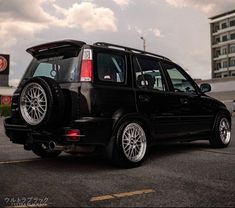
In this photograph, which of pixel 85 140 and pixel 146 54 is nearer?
pixel 85 140

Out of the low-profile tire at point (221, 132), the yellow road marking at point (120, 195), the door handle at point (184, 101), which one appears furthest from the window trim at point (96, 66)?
the low-profile tire at point (221, 132)

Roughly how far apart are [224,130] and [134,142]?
307 centimetres

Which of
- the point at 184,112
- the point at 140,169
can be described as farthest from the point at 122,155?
the point at 184,112

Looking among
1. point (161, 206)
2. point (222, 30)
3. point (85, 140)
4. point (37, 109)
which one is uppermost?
point (222, 30)

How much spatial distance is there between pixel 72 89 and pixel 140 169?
5.16ft

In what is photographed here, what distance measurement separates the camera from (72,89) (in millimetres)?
5895

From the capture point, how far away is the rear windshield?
6035 millimetres

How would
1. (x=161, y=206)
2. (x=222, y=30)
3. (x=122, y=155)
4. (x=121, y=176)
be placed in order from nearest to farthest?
(x=161, y=206) → (x=121, y=176) → (x=122, y=155) → (x=222, y=30)

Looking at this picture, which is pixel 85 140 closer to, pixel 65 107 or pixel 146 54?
pixel 65 107

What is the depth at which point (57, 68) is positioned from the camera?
6.32 m

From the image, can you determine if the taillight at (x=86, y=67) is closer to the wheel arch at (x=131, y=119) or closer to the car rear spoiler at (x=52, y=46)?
the car rear spoiler at (x=52, y=46)

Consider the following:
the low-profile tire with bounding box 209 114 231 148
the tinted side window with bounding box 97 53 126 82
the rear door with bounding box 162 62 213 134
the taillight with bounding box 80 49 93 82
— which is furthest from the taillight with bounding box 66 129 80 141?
the low-profile tire with bounding box 209 114 231 148

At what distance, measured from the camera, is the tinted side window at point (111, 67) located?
612cm

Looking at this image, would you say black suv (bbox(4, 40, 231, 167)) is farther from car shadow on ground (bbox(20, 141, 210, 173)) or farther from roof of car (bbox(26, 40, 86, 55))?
car shadow on ground (bbox(20, 141, 210, 173))
